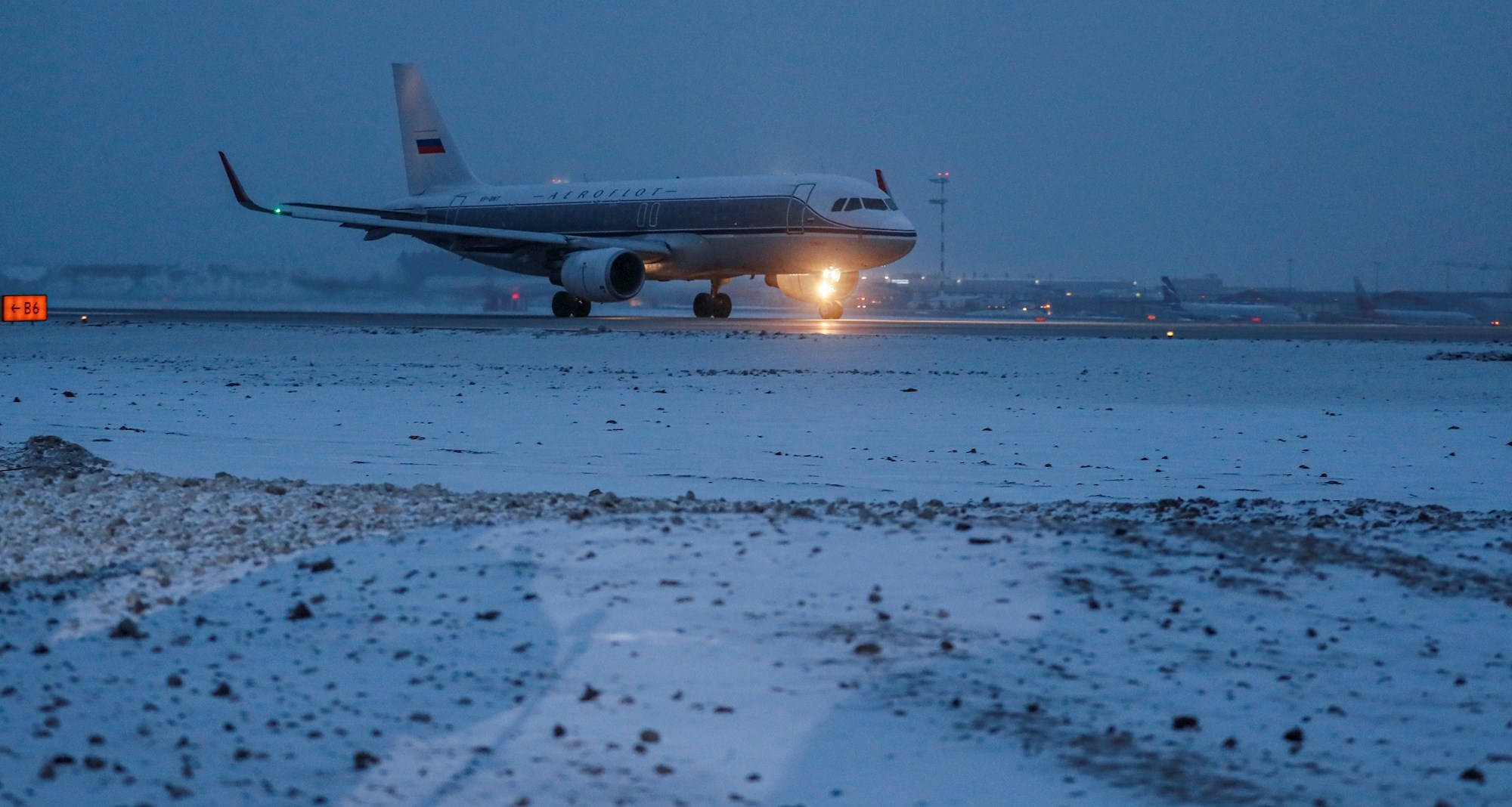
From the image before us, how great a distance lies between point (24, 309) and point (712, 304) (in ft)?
56.8

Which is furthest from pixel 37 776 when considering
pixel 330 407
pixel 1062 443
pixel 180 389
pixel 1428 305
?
pixel 1428 305

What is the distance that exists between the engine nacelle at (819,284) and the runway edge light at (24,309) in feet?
58.0

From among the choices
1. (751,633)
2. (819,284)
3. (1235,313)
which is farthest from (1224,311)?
(751,633)

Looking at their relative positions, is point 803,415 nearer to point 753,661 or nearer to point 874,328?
point 753,661

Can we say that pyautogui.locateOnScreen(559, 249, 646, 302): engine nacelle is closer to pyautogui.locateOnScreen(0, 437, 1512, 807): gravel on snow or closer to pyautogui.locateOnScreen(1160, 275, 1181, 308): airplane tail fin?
pyautogui.locateOnScreen(0, 437, 1512, 807): gravel on snow

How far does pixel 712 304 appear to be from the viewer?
4056 cm

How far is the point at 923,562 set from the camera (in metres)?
7.15

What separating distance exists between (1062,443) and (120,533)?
888 cm

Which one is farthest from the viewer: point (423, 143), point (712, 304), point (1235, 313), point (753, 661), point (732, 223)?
point (1235, 313)

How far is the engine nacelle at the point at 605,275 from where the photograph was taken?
120 feet

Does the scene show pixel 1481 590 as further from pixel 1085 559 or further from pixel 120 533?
pixel 120 533

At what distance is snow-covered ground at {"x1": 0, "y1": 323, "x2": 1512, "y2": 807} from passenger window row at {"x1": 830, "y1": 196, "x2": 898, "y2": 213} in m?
23.9

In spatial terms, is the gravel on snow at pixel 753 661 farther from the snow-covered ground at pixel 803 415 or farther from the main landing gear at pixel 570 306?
the main landing gear at pixel 570 306

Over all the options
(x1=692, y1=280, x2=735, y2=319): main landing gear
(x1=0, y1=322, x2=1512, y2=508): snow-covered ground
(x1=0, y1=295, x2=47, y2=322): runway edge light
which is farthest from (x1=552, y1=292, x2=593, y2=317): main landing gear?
(x1=0, y1=295, x2=47, y2=322): runway edge light
